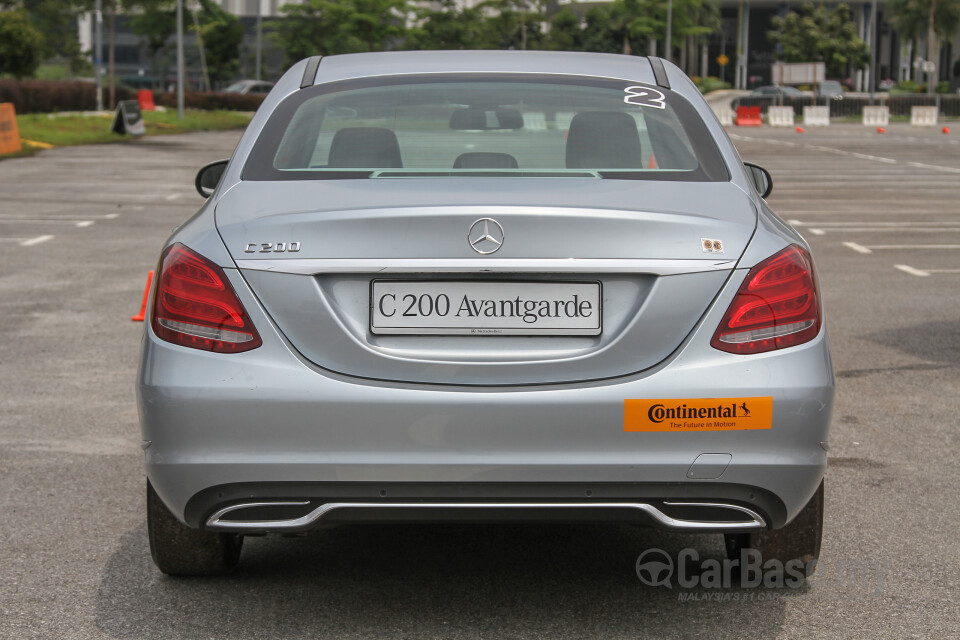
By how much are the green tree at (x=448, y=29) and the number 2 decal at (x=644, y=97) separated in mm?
71526

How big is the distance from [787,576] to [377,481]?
134 cm

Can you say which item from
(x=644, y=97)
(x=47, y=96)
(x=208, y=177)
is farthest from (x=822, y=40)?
(x=644, y=97)

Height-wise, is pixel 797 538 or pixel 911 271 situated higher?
pixel 797 538

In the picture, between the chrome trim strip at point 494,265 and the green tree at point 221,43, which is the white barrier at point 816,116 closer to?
the green tree at point 221,43

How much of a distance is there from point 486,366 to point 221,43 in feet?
332

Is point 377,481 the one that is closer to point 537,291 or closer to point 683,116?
point 537,291

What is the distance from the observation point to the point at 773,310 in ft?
11.1

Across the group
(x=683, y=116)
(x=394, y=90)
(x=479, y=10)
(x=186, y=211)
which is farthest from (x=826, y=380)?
→ (x=479, y=10)

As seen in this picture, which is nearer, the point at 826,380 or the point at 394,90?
the point at 826,380

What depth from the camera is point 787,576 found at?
396 centimetres

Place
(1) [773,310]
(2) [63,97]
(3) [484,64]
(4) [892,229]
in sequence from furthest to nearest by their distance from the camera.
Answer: (2) [63,97] < (4) [892,229] < (3) [484,64] < (1) [773,310]

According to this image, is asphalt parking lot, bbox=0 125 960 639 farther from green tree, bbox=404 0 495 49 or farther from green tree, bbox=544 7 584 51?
green tree, bbox=544 7 584 51

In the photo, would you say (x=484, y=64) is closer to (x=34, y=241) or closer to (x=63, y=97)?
(x=34, y=241)

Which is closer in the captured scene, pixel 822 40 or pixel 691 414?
pixel 691 414
